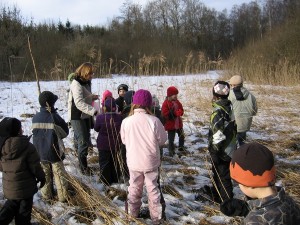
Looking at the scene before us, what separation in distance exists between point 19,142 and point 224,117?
7.30 feet

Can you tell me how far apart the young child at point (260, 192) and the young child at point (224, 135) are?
174cm

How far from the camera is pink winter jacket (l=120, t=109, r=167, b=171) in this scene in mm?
3297

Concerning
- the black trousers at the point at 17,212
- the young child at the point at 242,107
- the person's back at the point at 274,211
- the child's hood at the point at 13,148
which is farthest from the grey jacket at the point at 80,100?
the person's back at the point at 274,211

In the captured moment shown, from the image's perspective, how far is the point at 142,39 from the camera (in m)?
33.7

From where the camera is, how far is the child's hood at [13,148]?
10.3 ft

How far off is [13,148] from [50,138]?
1.95ft

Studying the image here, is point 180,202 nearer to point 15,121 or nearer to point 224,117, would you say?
point 224,117

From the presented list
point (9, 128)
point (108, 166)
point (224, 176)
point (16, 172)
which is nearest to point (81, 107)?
point (108, 166)

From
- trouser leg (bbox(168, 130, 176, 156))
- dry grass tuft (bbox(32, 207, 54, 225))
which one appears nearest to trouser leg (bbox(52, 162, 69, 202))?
dry grass tuft (bbox(32, 207, 54, 225))

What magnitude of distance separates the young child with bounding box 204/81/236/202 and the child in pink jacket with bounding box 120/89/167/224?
68 cm

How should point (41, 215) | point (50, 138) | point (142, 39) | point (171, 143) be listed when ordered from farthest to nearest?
point (142, 39) → point (171, 143) → point (50, 138) → point (41, 215)

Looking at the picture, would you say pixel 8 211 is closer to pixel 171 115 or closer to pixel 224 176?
pixel 224 176

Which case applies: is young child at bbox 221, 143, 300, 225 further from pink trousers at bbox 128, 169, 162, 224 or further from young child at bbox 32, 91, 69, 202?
young child at bbox 32, 91, 69, 202

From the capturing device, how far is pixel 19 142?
318 centimetres
